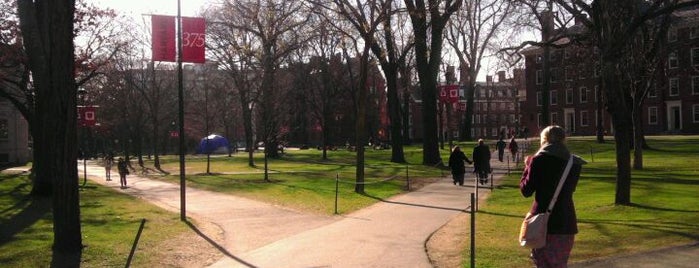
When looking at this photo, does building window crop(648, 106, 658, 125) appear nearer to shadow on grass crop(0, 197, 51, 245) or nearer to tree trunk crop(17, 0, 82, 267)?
shadow on grass crop(0, 197, 51, 245)

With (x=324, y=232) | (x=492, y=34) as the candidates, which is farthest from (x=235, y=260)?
(x=492, y=34)

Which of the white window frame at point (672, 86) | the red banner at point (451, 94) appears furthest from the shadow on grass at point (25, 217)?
the white window frame at point (672, 86)

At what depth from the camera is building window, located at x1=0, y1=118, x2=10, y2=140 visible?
159 feet

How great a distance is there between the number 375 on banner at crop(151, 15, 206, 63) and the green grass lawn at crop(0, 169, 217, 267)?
3.85m

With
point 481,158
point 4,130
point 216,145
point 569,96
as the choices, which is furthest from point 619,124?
point 569,96

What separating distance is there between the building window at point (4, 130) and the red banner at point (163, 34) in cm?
4002

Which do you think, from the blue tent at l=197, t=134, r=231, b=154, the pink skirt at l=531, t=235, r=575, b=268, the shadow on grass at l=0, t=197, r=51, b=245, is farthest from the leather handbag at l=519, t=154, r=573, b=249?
the blue tent at l=197, t=134, r=231, b=154

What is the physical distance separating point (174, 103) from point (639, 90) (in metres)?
54.5

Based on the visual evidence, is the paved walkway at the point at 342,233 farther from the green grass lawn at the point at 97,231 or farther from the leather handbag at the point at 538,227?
the leather handbag at the point at 538,227

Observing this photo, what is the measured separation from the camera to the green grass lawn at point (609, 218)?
31.5ft

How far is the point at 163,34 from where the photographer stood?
14719mm

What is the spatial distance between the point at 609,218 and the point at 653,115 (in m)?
62.7

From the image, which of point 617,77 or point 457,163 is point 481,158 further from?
point 617,77

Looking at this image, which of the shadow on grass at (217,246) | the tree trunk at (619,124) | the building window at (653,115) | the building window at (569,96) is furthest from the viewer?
the building window at (569,96)
